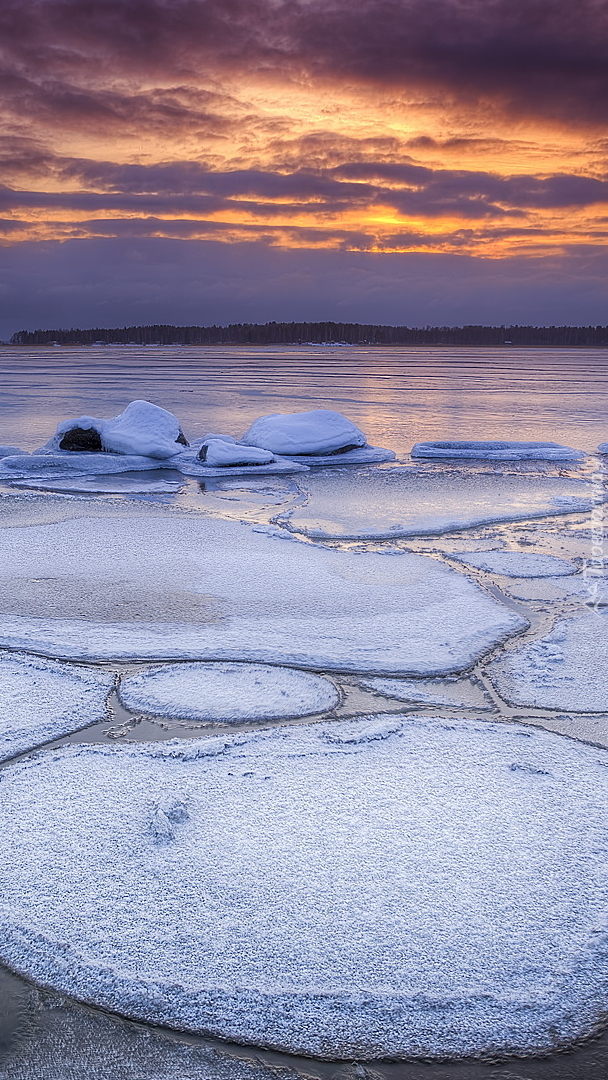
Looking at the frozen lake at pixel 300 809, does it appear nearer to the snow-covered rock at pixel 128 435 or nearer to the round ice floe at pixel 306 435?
the snow-covered rock at pixel 128 435

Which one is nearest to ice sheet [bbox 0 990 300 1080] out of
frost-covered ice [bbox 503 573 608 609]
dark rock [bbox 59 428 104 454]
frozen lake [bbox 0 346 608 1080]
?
frozen lake [bbox 0 346 608 1080]

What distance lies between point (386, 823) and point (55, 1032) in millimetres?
1030

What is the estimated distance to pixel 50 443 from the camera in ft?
36.7

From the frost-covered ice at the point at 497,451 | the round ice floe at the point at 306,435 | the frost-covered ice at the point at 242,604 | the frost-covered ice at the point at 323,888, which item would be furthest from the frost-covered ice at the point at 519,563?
the round ice floe at the point at 306,435

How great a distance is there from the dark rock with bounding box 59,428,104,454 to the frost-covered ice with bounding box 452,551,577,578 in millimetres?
7082

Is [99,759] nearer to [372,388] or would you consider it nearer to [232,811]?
[232,811]

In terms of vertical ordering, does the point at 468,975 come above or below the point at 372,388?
below

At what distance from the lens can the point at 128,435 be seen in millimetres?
11016

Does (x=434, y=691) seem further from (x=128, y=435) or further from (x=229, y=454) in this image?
(x=128, y=435)

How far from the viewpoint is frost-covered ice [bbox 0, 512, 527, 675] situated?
3.65 m

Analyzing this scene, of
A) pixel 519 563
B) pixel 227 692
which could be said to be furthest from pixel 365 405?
pixel 227 692

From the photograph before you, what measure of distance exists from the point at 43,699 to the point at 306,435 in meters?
8.73

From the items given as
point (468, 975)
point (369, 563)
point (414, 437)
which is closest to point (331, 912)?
point (468, 975)

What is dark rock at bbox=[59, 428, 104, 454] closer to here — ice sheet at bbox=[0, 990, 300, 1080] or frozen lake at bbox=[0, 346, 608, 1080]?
frozen lake at bbox=[0, 346, 608, 1080]
